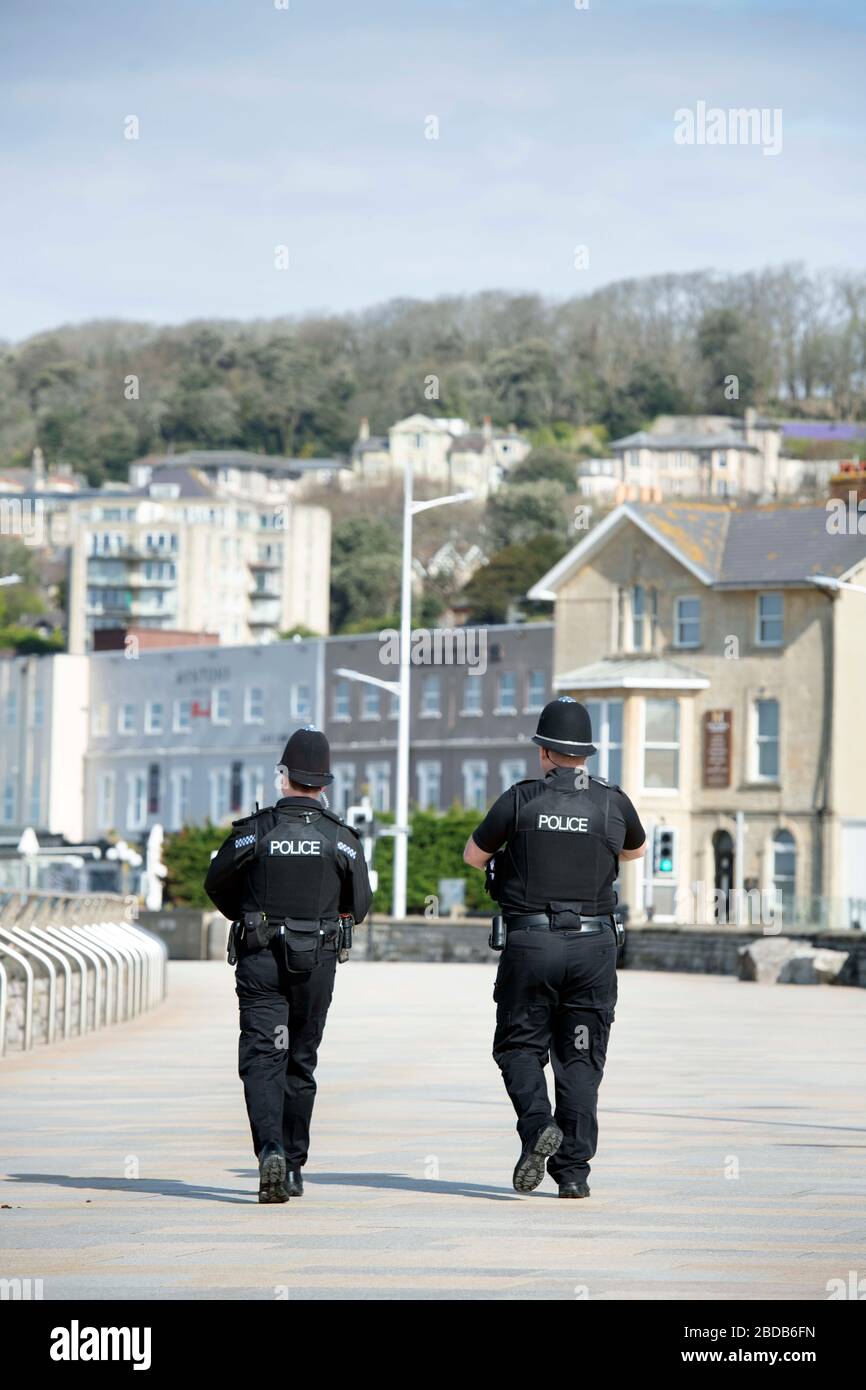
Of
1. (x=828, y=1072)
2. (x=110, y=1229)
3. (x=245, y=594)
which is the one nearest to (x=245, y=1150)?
(x=110, y=1229)

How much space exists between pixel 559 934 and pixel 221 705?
3401 inches

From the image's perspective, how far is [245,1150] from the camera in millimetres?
13031

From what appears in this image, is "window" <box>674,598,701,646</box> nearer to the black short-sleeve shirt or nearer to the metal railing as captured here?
the metal railing

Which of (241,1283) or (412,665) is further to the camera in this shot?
(412,665)

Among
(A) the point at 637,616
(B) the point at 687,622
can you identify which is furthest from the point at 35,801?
(B) the point at 687,622

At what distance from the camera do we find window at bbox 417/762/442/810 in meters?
85.5

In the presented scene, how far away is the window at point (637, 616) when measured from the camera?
226 feet

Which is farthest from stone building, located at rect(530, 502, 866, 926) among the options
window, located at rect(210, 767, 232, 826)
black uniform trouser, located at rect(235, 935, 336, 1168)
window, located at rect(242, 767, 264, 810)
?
black uniform trouser, located at rect(235, 935, 336, 1168)

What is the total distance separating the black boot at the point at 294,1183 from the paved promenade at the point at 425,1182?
0.04 m

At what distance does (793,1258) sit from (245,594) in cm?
17138

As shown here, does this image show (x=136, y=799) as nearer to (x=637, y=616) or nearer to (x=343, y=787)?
(x=343, y=787)

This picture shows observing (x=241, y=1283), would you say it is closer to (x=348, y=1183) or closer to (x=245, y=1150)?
(x=348, y=1183)

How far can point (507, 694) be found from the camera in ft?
273

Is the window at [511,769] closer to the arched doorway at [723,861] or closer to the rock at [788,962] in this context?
the arched doorway at [723,861]
